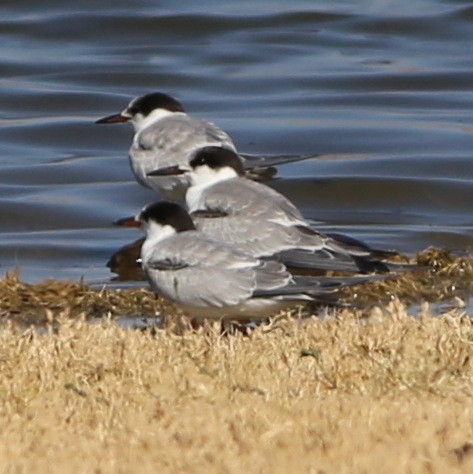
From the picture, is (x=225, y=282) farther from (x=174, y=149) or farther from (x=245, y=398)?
(x=174, y=149)

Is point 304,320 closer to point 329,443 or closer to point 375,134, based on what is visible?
point 329,443

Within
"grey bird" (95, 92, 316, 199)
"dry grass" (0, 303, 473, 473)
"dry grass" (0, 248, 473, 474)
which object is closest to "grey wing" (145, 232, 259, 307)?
"dry grass" (0, 248, 473, 474)

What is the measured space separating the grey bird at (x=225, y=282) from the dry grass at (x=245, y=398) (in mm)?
576

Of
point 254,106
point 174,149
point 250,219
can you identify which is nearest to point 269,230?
point 250,219

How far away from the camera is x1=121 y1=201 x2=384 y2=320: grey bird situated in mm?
7633

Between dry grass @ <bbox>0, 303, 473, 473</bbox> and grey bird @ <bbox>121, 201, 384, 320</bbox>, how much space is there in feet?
2.29

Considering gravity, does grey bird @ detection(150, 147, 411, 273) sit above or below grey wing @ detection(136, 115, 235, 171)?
below

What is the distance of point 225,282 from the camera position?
7633 mm

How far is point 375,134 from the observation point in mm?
14969

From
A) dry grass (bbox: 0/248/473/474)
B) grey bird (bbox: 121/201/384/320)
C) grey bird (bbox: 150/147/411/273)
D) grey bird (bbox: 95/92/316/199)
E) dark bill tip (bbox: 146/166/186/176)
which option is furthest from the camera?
grey bird (bbox: 95/92/316/199)

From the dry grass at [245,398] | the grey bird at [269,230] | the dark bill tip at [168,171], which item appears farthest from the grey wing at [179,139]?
the dry grass at [245,398]

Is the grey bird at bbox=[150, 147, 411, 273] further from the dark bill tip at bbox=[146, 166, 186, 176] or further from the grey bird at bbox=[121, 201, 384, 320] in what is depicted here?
the grey bird at bbox=[121, 201, 384, 320]

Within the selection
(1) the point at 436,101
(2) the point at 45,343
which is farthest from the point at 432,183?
(2) the point at 45,343

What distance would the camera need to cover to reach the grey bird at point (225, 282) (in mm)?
7633
